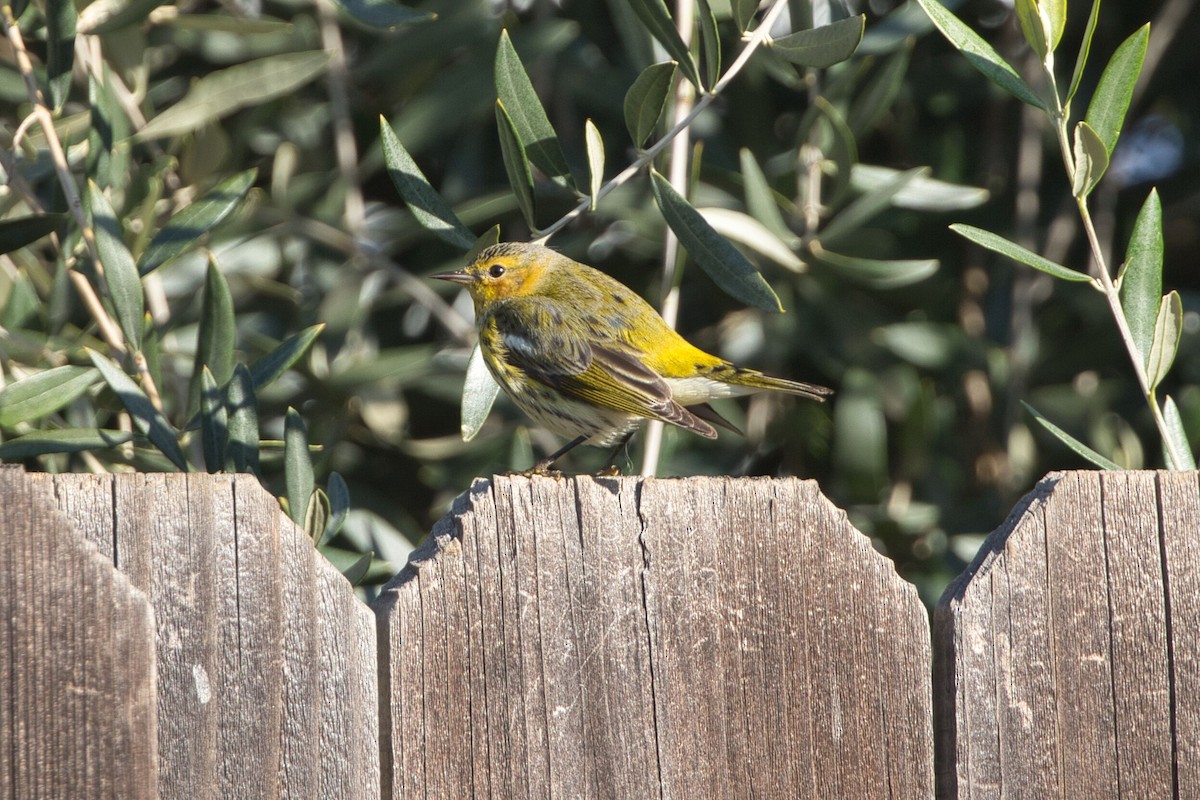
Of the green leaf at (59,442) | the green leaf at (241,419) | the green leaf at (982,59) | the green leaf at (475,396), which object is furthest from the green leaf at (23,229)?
the green leaf at (982,59)

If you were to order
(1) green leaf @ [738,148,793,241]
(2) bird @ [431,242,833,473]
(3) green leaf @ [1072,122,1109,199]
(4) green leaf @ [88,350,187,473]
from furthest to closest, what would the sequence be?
(2) bird @ [431,242,833,473] < (1) green leaf @ [738,148,793,241] < (4) green leaf @ [88,350,187,473] < (3) green leaf @ [1072,122,1109,199]

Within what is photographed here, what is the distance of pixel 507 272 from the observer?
4.77 metres

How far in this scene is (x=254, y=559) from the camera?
6.31 ft

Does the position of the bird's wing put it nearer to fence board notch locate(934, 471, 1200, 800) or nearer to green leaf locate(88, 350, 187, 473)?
green leaf locate(88, 350, 187, 473)

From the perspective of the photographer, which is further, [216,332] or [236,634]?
[216,332]

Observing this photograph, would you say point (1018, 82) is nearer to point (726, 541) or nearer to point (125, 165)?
point (726, 541)

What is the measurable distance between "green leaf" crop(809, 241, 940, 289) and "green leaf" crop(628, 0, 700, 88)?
1139 millimetres

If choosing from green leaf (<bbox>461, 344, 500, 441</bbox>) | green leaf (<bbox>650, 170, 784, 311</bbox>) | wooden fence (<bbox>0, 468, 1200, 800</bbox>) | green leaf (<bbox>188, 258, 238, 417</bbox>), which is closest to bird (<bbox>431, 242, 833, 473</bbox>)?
green leaf (<bbox>461, 344, 500, 441</bbox>)

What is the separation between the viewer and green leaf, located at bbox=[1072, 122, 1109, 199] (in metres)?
2.46

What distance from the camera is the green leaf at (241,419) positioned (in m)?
2.72

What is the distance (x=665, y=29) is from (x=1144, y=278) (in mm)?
1183

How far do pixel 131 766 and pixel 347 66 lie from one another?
3.23 meters

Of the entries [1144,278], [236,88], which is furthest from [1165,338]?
[236,88]

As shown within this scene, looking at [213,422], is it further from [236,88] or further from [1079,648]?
[1079,648]
